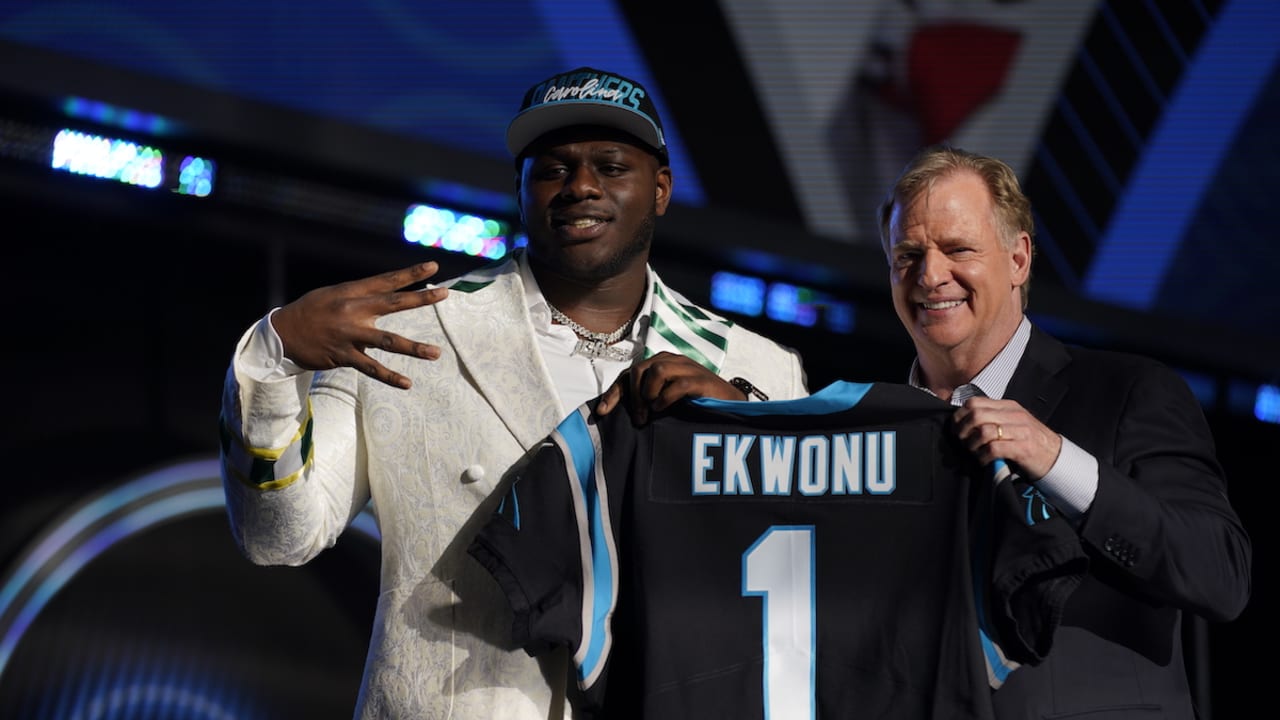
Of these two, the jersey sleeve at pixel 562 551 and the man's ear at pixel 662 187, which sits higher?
the man's ear at pixel 662 187

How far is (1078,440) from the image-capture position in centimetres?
180

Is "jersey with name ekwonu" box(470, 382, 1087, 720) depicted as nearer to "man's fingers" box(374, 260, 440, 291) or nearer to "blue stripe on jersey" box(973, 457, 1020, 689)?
"blue stripe on jersey" box(973, 457, 1020, 689)

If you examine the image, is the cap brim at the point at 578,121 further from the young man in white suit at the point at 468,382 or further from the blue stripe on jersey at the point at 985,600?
the blue stripe on jersey at the point at 985,600

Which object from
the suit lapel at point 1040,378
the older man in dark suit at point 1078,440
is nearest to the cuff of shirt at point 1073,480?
the older man in dark suit at point 1078,440

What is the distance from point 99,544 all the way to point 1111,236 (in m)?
4.16

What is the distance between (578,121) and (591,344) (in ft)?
1.18

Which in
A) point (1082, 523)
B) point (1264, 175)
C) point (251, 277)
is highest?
point (1264, 175)

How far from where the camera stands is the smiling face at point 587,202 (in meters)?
1.93

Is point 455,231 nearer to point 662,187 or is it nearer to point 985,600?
point 662,187

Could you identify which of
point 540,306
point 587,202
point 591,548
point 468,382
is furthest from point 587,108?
point 591,548

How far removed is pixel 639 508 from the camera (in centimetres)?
182

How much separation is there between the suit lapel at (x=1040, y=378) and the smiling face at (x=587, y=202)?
0.63 metres

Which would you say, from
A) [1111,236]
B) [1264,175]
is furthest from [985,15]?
[1264,175]

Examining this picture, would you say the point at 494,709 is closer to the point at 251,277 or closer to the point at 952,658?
the point at 952,658
